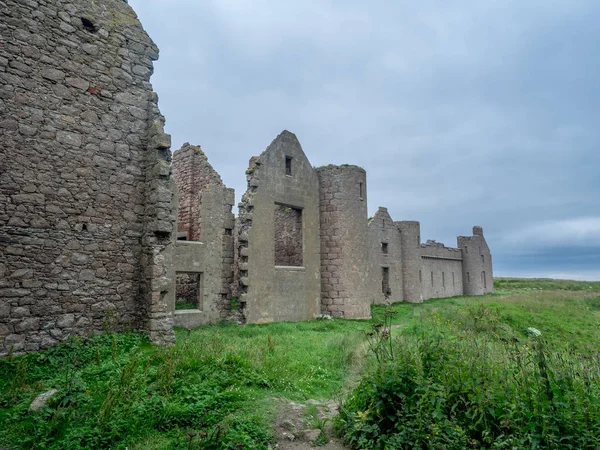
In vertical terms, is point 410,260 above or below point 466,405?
above

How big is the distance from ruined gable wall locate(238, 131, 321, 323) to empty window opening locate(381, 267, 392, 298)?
409 inches

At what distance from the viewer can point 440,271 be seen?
3538 centimetres

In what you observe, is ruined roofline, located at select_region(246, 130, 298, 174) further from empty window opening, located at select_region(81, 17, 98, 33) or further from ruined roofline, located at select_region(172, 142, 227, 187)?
empty window opening, located at select_region(81, 17, 98, 33)

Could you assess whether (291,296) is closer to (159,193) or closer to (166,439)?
(159,193)

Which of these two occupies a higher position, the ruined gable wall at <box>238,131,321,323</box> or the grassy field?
the ruined gable wall at <box>238,131,321,323</box>

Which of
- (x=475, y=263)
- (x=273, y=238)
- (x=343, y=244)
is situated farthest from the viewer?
(x=475, y=263)

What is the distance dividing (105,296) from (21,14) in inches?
256

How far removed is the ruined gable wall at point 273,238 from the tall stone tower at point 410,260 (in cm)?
1264

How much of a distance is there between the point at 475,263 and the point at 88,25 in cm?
4039

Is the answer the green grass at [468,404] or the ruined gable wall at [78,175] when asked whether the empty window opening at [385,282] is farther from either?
the green grass at [468,404]

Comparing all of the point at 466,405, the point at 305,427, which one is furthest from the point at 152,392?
the point at 466,405

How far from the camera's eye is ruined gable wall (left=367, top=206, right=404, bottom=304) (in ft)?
86.4

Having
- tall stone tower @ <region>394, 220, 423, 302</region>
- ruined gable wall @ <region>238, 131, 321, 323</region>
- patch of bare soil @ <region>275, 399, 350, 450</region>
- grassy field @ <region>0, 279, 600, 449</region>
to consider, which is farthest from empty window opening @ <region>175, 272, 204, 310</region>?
tall stone tower @ <region>394, 220, 423, 302</region>

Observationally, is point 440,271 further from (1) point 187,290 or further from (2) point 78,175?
(2) point 78,175
